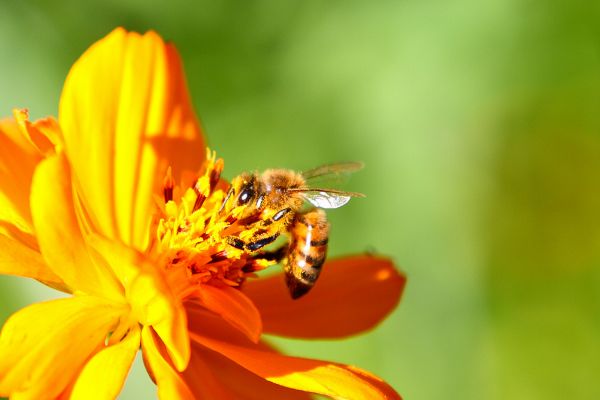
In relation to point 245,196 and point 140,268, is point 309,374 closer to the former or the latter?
point 140,268

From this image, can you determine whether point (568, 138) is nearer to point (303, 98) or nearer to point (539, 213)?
point (539, 213)

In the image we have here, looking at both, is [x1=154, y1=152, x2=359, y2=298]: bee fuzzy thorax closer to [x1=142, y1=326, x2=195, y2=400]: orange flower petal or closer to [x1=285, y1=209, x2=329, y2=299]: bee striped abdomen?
[x1=285, y1=209, x2=329, y2=299]: bee striped abdomen

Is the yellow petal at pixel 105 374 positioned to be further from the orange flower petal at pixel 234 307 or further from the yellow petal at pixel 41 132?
the yellow petal at pixel 41 132

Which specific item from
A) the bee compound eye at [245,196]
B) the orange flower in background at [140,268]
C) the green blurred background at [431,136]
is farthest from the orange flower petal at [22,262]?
the green blurred background at [431,136]

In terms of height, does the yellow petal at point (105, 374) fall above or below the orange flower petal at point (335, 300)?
below

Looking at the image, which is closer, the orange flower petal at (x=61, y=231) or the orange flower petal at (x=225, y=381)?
the orange flower petal at (x=61, y=231)

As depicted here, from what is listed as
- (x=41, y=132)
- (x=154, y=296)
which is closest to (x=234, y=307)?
(x=154, y=296)
